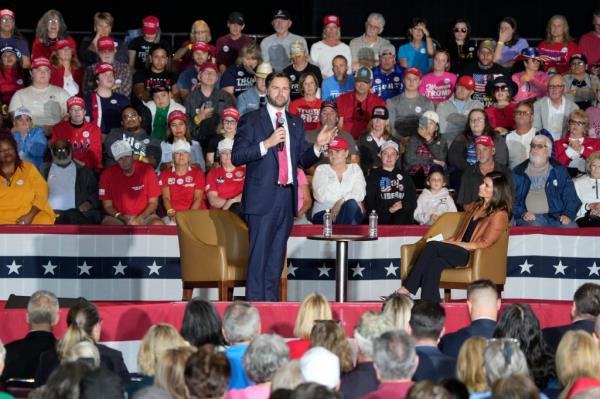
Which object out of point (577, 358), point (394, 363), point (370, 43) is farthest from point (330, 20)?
point (394, 363)

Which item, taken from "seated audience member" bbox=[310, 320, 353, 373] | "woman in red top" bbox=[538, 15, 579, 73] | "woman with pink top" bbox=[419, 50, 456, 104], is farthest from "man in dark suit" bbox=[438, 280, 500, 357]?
"woman in red top" bbox=[538, 15, 579, 73]

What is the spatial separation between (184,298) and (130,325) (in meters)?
2.10

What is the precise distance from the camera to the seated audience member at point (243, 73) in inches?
633

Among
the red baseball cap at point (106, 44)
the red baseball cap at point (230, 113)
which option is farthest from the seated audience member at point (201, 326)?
the red baseball cap at point (106, 44)

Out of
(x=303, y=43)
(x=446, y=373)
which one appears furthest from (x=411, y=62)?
(x=446, y=373)

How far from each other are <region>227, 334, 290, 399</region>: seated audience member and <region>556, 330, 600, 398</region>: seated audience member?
1.36m

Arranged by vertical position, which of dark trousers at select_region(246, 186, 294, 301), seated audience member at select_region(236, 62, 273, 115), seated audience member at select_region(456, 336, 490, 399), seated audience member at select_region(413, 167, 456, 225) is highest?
seated audience member at select_region(236, 62, 273, 115)

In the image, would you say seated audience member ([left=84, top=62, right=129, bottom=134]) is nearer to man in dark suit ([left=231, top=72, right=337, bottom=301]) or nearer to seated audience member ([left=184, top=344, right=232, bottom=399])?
man in dark suit ([left=231, top=72, right=337, bottom=301])

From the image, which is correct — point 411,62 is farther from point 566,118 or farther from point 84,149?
point 84,149

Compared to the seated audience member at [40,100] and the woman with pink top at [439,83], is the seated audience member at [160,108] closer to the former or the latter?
the seated audience member at [40,100]

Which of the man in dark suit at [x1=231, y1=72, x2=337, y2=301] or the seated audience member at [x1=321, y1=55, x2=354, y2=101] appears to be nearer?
the man in dark suit at [x1=231, y1=72, x2=337, y2=301]

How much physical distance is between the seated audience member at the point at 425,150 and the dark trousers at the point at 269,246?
429 centimetres

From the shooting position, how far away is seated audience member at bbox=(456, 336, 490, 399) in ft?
Answer: 21.5

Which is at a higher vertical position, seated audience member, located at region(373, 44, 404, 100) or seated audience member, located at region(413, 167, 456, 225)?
seated audience member, located at region(373, 44, 404, 100)
